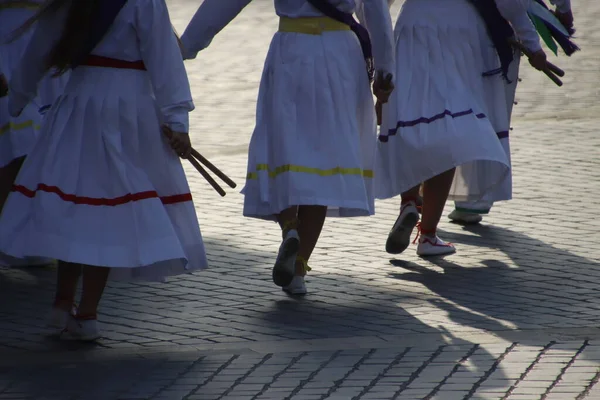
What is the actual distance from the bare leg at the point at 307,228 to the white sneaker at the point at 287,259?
0.78 ft

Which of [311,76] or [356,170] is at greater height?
[311,76]

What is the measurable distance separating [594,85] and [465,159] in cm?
706

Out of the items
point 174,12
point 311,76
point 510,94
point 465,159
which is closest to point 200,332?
point 311,76

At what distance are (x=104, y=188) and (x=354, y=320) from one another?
4.39ft

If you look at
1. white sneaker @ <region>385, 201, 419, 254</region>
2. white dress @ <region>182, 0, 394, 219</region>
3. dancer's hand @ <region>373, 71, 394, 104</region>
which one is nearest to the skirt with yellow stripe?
white dress @ <region>182, 0, 394, 219</region>

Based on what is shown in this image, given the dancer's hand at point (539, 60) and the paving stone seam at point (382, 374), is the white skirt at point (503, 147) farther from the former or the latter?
the paving stone seam at point (382, 374)

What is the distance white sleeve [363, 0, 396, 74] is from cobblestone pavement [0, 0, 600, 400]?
3.69 ft

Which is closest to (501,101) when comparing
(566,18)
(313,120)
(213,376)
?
(566,18)

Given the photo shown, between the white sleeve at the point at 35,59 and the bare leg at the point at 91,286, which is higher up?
the white sleeve at the point at 35,59

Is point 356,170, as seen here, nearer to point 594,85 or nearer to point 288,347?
point 288,347

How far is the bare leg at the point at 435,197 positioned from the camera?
781cm

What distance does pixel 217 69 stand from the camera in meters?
15.8

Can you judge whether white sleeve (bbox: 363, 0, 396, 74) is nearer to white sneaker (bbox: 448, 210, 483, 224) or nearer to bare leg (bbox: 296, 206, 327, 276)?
bare leg (bbox: 296, 206, 327, 276)

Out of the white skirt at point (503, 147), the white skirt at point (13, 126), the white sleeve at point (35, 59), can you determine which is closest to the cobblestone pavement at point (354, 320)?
the white skirt at point (503, 147)
